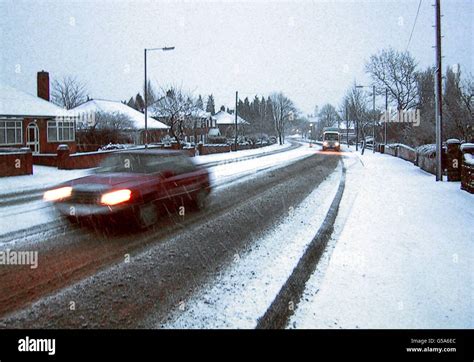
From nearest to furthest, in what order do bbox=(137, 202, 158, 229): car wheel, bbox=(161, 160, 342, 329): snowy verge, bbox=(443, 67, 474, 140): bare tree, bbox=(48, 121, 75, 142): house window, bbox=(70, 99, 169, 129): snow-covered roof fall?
1. bbox=(161, 160, 342, 329): snowy verge
2. bbox=(137, 202, 158, 229): car wheel
3. bbox=(443, 67, 474, 140): bare tree
4. bbox=(48, 121, 75, 142): house window
5. bbox=(70, 99, 169, 129): snow-covered roof

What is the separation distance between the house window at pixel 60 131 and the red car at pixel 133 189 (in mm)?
26191

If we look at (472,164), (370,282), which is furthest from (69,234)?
(472,164)

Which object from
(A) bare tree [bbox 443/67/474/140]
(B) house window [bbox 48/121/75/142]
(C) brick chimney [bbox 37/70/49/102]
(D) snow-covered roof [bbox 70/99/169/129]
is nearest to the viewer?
(A) bare tree [bbox 443/67/474/140]

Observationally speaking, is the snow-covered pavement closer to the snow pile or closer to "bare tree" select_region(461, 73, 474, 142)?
the snow pile

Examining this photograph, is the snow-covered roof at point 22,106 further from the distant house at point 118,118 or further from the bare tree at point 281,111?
the bare tree at point 281,111

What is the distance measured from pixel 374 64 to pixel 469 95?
83.1 ft

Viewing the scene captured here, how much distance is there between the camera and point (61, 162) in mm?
22594

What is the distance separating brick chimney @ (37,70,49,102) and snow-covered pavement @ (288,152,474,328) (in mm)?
32911

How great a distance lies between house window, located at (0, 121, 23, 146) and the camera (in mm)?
27766

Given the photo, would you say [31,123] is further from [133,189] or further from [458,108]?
[458,108]

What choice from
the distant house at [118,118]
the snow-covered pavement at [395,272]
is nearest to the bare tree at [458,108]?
the snow-covered pavement at [395,272]

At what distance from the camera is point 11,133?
1117 inches

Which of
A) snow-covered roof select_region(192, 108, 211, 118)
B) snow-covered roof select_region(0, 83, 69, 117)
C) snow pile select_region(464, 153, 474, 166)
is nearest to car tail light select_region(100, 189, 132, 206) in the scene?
snow pile select_region(464, 153, 474, 166)
